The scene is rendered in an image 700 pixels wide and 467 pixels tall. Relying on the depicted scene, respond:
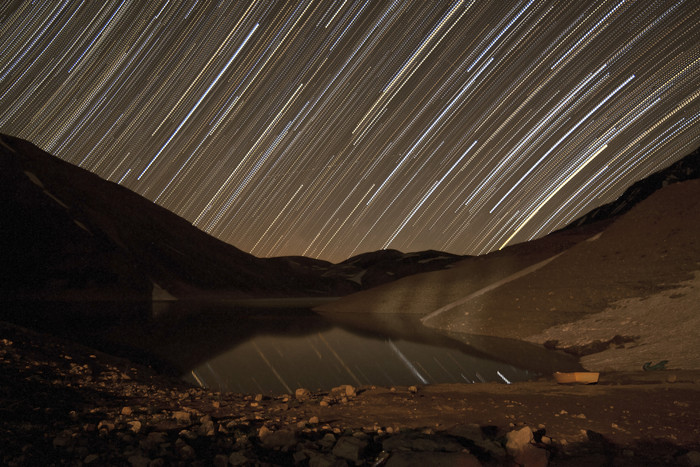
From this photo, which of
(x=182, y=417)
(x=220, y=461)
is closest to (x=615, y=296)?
(x=182, y=417)

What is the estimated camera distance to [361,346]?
64.3 feet

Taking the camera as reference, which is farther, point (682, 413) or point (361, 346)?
point (361, 346)

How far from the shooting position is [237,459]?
4.21m

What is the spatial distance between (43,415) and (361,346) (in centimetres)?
1493

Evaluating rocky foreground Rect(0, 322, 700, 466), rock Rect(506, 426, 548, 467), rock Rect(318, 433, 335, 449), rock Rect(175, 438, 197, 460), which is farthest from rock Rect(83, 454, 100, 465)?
rock Rect(506, 426, 548, 467)

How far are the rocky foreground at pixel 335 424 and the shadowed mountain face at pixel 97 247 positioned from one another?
234ft

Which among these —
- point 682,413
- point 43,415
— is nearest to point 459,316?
point 682,413

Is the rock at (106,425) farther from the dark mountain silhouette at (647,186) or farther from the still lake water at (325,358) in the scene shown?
the dark mountain silhouette at (647,186)

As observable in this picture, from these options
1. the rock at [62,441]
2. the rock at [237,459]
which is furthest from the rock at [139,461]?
the rock at [62,441]

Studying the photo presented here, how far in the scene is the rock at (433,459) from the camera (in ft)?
13.2

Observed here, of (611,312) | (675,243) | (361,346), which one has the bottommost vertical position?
(361,346)

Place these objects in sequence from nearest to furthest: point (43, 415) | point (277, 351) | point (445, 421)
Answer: point (43, 415)
point (445, 421)
point (277, 351)

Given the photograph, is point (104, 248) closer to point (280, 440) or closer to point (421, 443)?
point (280, 440)

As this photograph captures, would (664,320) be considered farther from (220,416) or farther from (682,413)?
(220,416)
